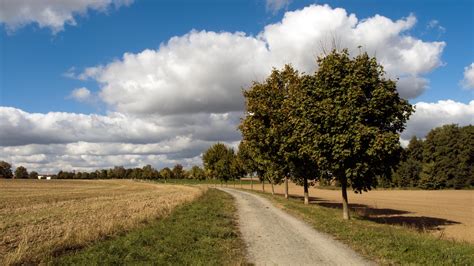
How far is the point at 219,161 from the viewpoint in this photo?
343ft

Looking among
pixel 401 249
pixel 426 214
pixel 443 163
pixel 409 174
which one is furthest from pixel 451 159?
pixel 401 249

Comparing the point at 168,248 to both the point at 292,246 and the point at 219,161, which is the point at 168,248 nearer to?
the point at 292,246

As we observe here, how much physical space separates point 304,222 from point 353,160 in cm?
429

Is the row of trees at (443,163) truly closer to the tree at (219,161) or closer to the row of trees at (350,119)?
the tree at (219,161)

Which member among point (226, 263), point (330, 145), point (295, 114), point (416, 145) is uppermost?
point (416, 145)

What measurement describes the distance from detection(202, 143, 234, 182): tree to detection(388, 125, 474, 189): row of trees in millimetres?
41126

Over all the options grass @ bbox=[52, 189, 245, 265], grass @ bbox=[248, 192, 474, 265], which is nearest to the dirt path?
grass @ bbox=[248, 192, 474, 265]

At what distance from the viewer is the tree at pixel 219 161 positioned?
103125mm

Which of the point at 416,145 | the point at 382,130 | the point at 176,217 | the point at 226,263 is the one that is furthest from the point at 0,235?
the point at 416,145

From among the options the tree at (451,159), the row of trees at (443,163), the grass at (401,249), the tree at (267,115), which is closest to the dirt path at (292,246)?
the grass at (401,249)

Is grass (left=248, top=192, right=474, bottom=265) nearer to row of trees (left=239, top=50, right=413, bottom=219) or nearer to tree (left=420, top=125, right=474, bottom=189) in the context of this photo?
row of trees (left=239, top=50, right=413, bottom=219)

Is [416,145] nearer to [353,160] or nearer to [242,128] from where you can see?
[242,128]

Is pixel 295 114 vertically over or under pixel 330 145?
over

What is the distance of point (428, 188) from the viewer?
117 metres
